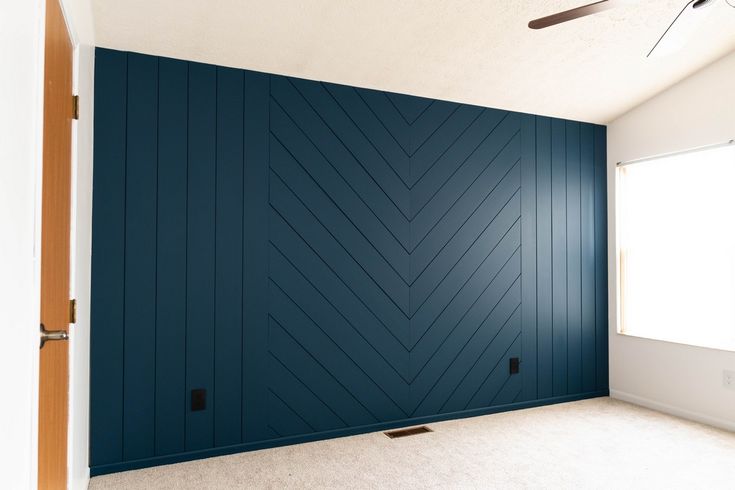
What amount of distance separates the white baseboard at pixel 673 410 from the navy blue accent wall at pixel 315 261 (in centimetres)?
17

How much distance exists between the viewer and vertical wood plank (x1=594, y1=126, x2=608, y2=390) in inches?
169

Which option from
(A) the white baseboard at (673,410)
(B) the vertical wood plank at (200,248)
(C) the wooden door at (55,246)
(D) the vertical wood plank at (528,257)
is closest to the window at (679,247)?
(A) the white baseboard at (673,410)

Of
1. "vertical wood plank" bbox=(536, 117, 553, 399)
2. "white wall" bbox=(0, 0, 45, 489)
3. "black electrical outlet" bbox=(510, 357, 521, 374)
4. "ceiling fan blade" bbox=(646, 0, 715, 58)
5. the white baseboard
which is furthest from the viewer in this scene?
"vertical wood plank" bbox=(536, 117, 553, 399)

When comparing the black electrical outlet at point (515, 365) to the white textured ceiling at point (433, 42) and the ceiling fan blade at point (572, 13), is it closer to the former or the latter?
the white textured ceiling at point (433, 42)

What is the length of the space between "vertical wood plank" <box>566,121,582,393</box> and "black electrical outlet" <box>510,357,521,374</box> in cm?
53

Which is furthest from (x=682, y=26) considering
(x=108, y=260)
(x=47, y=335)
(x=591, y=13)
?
(x=108, y=260)

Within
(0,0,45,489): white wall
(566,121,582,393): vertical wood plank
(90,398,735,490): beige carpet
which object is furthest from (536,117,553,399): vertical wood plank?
(0,0,45,489): white wall

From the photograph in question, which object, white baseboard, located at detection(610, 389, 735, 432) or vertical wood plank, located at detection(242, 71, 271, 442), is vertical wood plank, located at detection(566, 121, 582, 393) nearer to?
white baseboard, located at detection(610, 389, 735, 432)

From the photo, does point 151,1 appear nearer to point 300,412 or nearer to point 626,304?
point 300,412

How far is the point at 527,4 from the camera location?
2.67 m

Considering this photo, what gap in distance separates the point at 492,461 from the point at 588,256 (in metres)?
2.15

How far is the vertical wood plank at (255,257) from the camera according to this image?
3.03 metres

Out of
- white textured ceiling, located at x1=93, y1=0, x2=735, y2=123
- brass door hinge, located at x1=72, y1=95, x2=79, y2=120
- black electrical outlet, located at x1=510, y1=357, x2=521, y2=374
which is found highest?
white textured ceiling, located at x1=93, y1=0, x2=735, y2=123

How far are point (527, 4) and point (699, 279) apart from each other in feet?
7.85
